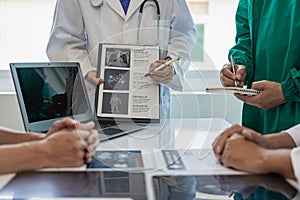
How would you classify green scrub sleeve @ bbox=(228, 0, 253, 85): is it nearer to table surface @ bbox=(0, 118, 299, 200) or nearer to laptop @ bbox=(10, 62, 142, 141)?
laptop @ bbox=(10, 62, 142, 141)

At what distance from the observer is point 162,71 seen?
1567 mm

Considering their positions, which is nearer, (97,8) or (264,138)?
(264,138)

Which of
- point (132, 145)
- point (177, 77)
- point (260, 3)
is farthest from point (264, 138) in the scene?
point (260, 3)

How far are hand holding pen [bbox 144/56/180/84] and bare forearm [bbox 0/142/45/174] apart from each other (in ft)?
2.05

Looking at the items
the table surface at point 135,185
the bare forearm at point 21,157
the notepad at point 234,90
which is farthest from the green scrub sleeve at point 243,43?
the bare forearm at point 21,157

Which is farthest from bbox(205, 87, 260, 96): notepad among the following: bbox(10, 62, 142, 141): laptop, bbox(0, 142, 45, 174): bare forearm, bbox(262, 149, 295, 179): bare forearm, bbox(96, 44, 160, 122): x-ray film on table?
bbox(0, 142, 45, 174): bare forearm

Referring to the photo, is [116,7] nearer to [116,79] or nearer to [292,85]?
[116,79]

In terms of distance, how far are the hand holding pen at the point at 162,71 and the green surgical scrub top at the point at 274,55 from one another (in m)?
0.28

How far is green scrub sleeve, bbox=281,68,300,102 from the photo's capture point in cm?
147

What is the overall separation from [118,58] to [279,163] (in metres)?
0.79

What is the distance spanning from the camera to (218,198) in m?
0.94

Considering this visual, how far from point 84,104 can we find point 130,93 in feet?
0.59

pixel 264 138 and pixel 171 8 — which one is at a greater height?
pixel 171 8

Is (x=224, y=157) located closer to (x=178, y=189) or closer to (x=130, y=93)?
(x=178, y=189)
